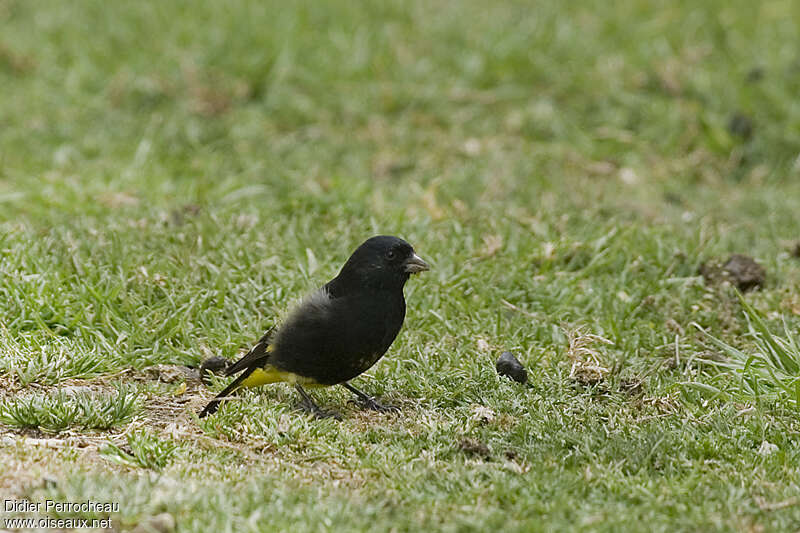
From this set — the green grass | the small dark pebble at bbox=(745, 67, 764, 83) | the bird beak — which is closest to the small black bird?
the bird beak

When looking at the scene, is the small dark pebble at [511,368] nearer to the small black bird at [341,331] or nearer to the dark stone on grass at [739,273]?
the small black bird at [341,331]

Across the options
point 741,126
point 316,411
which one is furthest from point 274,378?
point 741,126

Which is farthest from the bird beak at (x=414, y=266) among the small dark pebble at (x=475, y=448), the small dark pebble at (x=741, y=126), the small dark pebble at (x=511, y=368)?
the small dark pebble at (x=741, y=126)

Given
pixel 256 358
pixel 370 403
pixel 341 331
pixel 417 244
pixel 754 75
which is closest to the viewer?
pixel 341 331

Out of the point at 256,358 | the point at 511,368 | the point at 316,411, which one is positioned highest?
the point at 256,358

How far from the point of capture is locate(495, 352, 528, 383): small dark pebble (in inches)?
198

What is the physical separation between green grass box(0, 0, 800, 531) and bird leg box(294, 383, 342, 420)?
22 cm

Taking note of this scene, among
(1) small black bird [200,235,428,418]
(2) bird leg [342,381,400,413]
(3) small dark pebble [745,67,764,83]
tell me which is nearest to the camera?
(1) small black bird [200,235,428,418]

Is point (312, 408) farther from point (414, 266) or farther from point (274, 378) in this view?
point (414, 266)

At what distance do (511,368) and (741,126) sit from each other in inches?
188

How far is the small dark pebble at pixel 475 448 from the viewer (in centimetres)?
414

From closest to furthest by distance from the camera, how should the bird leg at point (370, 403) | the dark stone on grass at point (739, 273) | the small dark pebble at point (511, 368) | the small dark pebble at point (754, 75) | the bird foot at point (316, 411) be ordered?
the bird foot at point (316, 411) → the bird leg at point (370, 403) → the small dark pebble at point (511, 368) → the dark stone on grass at point (739, 273) → the small dark pebble at point (754, 75)

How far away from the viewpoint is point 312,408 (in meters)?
4.73

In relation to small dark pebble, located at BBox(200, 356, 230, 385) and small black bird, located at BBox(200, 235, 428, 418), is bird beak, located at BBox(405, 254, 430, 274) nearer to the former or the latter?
small black bird, located at BBox(200, 235, 428, 418)
